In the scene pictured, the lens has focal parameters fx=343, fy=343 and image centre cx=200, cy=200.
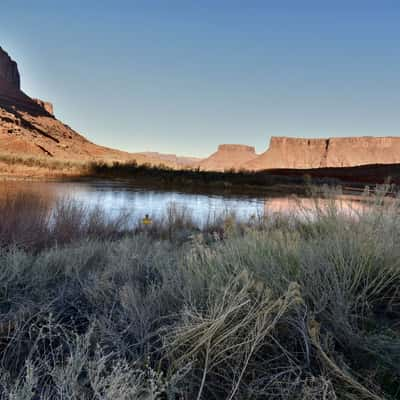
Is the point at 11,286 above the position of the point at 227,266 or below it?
below

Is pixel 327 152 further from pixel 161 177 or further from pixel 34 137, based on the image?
pixel 161 177

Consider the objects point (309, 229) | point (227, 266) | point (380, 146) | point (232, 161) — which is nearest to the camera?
point (227, 266)

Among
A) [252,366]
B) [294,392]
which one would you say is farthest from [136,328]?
[294,392]

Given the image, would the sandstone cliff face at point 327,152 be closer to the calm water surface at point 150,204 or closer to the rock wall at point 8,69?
the rock wall at point 8,69

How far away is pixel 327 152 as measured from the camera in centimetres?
11169

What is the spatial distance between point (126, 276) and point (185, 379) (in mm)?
1432

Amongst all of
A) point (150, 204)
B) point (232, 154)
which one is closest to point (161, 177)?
point (150, 204)

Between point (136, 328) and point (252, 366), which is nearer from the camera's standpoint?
point (252, 366)

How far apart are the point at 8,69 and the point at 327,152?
98414 millimetres

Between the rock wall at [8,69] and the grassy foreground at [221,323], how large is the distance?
10558cm

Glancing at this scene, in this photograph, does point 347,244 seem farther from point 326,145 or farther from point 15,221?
point 326,145

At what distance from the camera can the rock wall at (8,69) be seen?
92569 mm

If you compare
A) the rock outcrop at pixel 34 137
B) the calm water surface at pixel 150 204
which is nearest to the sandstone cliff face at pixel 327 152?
the rock outcrop at pixel 34 137

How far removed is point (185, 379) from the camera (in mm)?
1513
